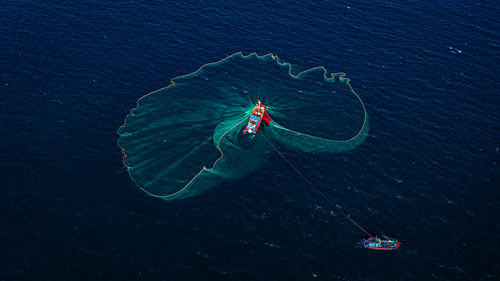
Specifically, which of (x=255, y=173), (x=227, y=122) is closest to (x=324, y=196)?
(x=255, y=173)

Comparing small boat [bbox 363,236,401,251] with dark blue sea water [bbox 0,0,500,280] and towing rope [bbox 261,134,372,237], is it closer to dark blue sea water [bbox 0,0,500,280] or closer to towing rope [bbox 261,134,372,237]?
dark blue sea water [bbox 0,0,500,280]

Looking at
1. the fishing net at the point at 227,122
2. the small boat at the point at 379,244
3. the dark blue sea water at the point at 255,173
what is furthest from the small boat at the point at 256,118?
the small boat at the point at 379,244

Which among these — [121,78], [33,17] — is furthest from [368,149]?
[33,17]

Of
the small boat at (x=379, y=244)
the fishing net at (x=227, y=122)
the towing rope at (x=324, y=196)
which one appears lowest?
the small boat at (x=379, y=244)

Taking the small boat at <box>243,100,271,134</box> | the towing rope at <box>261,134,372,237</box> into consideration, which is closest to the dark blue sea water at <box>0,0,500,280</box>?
the towing rope at <box>261,134,372,237</box>

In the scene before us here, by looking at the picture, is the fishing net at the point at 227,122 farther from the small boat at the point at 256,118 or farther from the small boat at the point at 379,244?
the small boat at the point at 379,244

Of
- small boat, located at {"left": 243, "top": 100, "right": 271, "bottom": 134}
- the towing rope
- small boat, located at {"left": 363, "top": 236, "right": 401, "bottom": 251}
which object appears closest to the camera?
small boat, located at {"left": 363, "top": 236, "right": 401, "bottom": 251}
